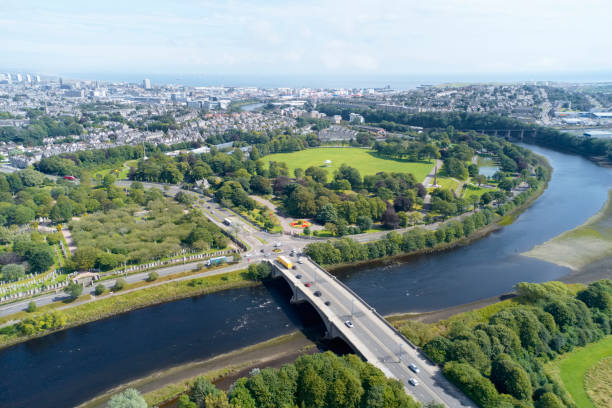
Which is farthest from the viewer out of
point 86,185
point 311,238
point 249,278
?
point 86,185

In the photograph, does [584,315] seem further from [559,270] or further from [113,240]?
[113,240]

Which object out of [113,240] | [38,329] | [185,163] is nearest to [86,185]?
[185,163]

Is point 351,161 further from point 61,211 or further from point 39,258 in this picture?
point 39,258

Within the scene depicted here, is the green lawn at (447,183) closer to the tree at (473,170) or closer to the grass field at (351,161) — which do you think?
the grass field at (351,161)

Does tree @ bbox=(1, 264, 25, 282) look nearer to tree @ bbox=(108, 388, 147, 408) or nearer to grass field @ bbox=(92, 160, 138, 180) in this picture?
tree @ bbox=(108, 388, 147, 408)

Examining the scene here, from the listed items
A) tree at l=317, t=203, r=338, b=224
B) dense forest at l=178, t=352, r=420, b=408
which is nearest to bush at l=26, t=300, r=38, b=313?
dense forest at l=178, t=352, r=420, b=408

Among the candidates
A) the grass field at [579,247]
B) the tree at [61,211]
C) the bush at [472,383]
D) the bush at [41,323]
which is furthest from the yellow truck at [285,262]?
the tree at [61,211]

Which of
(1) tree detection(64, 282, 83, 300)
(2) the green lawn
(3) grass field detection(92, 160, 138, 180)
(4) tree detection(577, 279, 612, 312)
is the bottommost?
(1) tree detection(64, 282, 83, 300)

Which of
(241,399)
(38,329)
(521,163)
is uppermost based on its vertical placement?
(521,163)
